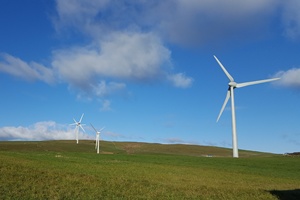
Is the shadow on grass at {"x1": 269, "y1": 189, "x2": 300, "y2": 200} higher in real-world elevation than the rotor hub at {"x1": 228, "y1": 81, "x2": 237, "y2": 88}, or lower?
lower

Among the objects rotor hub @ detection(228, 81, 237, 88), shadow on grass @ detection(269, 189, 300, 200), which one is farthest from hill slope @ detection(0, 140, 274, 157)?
shadow on grass @ detection(269, 189, 300, 200)

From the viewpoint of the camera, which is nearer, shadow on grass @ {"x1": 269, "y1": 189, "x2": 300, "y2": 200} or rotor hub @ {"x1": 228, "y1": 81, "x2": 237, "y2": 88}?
shadow on grass @ {"x1": 269, "y1": 189, "x2": 300, "y2": 200}

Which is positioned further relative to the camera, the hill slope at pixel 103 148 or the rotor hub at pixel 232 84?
the hill slope at pixel 103 148

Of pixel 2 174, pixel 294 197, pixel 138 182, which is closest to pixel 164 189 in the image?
pixel 138 182

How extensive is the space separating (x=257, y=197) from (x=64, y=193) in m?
12.7

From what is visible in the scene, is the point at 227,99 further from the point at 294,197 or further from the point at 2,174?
the point at 2,174

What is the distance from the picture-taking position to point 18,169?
2922cm

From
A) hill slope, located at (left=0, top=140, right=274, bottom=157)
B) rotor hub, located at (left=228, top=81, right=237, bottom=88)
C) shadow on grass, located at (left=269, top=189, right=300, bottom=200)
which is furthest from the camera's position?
hill slope, located at (left=0, top=140, right=274, bottom=157)

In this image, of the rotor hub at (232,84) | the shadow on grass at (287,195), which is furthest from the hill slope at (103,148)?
the shadow on grass at (287,195)

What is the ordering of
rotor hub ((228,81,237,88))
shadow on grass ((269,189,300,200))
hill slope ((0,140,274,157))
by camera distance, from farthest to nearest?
hill slope ((0,140,274,157)) → rotor hub ((228,81,237,88)) → shadow on grass ((269,189,300,200))

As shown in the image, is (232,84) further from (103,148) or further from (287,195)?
(103,148)

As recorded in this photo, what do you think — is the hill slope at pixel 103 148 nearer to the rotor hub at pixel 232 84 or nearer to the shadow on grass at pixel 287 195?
the rotor hub at pixel 232 84

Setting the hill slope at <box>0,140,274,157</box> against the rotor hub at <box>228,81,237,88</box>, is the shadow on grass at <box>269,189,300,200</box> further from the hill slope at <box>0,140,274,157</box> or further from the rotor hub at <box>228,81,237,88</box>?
the hill slope at <box>0,140,274,157</box>

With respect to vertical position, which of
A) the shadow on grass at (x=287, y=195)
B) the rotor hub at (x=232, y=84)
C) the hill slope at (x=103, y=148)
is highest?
the rotor hub at (x=232, y=84)
